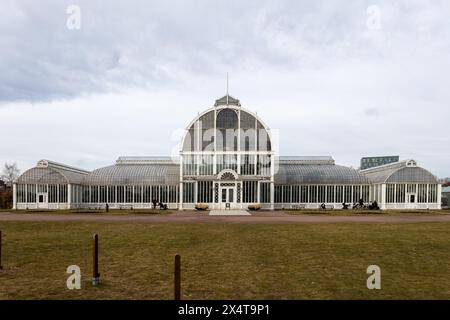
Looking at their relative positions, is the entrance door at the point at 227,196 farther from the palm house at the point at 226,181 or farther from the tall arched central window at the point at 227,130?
the tall arched central window at the point at 227,130

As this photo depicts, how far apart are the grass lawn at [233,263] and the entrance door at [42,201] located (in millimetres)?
34566

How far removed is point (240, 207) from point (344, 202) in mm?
19026

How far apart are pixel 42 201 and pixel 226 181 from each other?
3095 centimetres

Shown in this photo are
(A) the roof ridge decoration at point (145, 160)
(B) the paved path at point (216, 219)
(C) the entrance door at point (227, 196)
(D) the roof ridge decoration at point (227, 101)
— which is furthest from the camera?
(A) the roof ridge decoration at point (145, 160)

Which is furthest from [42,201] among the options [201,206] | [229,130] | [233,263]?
[233,263]

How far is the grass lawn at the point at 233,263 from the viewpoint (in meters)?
10.7

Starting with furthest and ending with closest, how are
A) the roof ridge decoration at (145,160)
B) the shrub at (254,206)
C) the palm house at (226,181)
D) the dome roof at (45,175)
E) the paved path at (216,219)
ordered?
1. the roof ridge decoration at (145,160)
2. the dome roof at (45,175)
3. the palm house at (226,181)
4. the shrub at (254,206)
5. the paved path at (216,219)

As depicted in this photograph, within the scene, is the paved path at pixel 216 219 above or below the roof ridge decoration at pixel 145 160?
below

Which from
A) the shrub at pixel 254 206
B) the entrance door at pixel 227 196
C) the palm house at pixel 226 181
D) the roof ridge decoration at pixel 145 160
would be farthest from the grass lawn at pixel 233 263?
the roof ridge decoration at pixel 145 160

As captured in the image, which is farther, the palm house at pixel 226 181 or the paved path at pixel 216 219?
the palm house at pixel 226 181

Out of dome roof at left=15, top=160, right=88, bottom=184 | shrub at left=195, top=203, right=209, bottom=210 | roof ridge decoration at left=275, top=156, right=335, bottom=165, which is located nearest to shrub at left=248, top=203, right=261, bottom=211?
shrub at left=195, top=203, right=209, bottom=210

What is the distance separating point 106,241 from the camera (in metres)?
20.3
